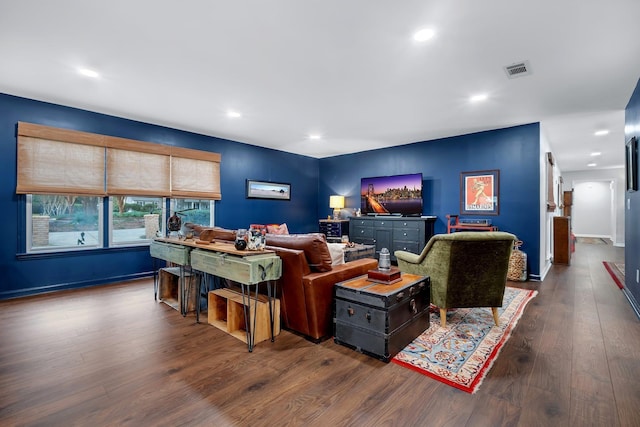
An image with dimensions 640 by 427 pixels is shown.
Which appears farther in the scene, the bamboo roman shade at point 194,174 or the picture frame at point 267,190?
the picture frame at point 267,190

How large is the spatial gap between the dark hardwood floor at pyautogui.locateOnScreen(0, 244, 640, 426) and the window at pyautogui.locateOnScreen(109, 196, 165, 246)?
1746mm

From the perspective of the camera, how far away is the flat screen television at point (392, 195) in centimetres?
595

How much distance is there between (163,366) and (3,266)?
3.21 metres

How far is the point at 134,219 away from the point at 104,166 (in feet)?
2.93

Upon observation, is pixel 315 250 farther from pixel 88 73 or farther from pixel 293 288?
pixel 88 73

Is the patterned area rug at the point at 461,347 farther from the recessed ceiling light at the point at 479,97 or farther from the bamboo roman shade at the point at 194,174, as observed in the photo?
the bamboo roman shade at the point at 194,174

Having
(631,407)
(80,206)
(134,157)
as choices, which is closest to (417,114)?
(631,407)

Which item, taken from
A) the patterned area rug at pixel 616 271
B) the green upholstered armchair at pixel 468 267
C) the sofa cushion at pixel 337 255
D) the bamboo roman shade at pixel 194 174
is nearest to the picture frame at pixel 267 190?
the bamboo roman shade at pixel 194 174

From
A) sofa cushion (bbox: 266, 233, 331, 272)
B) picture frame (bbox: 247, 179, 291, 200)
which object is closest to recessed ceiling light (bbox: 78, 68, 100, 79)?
sofa cushion (bbox: 266, 233, 331, 272)

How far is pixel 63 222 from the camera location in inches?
167

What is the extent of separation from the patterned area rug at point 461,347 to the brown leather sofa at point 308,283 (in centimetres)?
67

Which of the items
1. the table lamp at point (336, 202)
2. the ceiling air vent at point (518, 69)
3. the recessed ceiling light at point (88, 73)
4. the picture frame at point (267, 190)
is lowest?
the table lamp at point (336, 202)

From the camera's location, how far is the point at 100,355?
7.68ft

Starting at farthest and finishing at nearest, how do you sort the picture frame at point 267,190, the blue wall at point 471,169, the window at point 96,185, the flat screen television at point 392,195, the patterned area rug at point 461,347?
the picture frame at point 267,190, the flat screen television at point 392,195, the blue wall at point 471,169, the window at point 96,185, the patterned area rug at point 461,347
